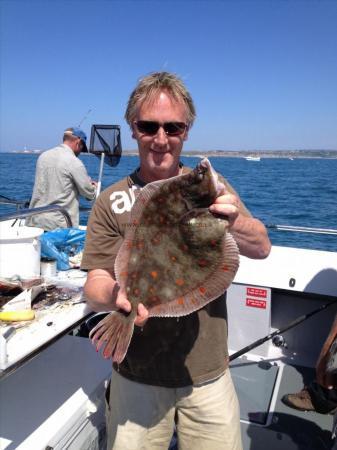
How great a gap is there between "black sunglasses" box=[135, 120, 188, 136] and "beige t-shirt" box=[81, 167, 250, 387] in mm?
308

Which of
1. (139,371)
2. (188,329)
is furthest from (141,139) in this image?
(139,371)

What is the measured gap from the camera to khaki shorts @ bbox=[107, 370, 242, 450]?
6.69ft

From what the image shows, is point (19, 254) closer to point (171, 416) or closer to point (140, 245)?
point (140, 245)

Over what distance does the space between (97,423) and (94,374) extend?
0.34 m

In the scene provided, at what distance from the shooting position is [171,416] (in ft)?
6.87

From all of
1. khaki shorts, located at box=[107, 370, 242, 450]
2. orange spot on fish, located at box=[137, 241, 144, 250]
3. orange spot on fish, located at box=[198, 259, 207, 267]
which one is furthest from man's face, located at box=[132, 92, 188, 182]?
khaki shorts, located at box=[107, 370, 242, 450]

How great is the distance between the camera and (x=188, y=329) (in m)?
2.00

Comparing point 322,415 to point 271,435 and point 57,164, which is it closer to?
point 271,435

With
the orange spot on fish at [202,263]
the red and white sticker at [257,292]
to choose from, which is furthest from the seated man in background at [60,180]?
the orange spot on fish at [202,263]

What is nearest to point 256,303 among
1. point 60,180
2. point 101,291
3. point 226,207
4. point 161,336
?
point 161,336

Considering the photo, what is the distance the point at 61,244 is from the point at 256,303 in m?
2.28

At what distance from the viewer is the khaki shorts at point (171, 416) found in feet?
6.69

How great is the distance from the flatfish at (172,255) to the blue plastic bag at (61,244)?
1.62 meters

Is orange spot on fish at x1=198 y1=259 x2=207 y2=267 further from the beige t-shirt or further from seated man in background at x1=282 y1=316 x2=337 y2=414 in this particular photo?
seated man in background at x1=282 y1=316 x2=337 y2=414
